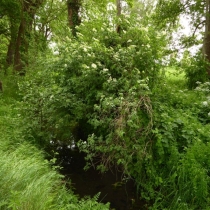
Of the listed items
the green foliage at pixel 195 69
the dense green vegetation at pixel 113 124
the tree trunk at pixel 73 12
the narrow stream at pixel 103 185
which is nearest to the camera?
the dense green vegetation at pixel 113 124

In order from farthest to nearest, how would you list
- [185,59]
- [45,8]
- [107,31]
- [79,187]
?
[45,8] < [185,59] < [107,31] < [79,187]

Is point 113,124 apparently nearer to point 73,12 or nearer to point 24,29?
point 73,12

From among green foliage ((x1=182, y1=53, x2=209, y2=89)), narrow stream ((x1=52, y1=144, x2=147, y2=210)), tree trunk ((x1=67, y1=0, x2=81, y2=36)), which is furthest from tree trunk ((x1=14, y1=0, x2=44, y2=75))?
green foliage ((x1=182, y1=53, x2=209, y2=89))

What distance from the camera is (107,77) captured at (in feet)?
17.0

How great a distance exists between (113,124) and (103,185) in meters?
1.56

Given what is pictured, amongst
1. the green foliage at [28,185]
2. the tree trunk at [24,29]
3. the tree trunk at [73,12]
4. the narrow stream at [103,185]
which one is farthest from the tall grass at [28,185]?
the tree trunk at [24,29]

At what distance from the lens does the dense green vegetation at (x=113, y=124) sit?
3.65 meters

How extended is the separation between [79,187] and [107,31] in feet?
12.4

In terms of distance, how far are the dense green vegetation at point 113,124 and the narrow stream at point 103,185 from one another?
8.2 inches

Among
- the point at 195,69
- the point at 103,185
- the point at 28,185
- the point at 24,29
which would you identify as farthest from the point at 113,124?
the point at 24,29

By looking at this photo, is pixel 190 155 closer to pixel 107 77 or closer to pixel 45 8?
pixel 107 77

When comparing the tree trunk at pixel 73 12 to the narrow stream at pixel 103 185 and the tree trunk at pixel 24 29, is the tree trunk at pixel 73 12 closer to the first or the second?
the tree trunk at pixel 24 29

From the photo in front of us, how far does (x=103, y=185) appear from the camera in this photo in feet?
16.4

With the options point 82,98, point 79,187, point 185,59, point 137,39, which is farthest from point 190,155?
point 185,59
